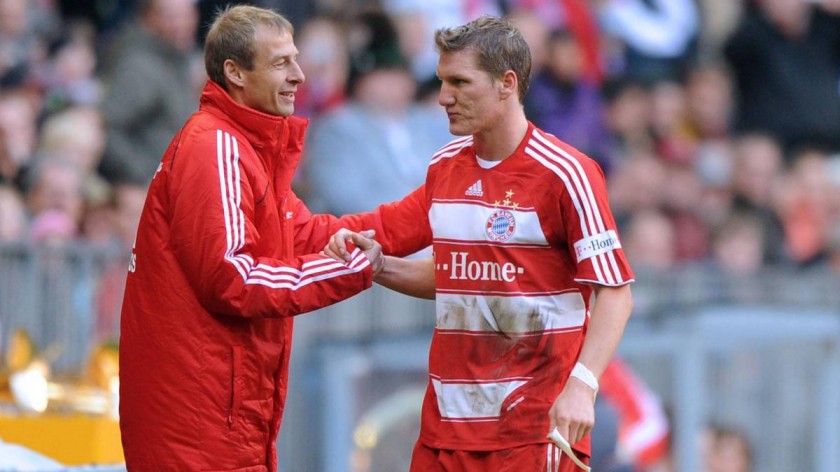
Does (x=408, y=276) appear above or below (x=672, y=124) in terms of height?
below

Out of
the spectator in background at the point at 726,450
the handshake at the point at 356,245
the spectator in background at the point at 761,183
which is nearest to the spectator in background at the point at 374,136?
the spectator in background at the point at 726,450

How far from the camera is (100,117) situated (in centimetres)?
968

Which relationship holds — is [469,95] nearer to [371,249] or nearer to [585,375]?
[371,249]

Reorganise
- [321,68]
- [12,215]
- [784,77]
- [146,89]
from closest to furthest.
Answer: [12,215] → [146,89] → [321,68] → [784,77]

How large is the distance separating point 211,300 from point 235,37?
889 millimetres

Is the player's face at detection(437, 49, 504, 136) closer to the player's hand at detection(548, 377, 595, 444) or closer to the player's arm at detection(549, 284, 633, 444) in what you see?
the player's arm at detection(549, 284, 633, 444)

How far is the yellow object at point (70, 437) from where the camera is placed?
620 cm

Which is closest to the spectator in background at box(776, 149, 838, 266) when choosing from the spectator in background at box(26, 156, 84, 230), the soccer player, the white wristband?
the spectator in background at box(26, 156, 84, 230)

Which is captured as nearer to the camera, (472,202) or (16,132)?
(472,202)

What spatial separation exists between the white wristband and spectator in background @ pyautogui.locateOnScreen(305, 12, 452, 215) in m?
4.93

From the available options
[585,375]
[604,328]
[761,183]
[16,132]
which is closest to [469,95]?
[604,328]

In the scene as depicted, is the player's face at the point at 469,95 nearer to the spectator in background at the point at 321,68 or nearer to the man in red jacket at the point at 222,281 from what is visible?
the man in red jacket at the point at 222,281

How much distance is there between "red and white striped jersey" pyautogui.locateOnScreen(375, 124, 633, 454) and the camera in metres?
5.44

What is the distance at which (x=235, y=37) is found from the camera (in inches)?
214
